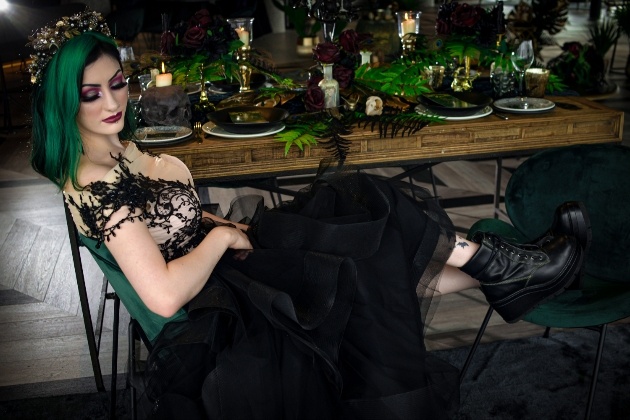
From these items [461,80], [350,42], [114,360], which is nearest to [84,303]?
[114,360]

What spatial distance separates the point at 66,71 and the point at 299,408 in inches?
35.1

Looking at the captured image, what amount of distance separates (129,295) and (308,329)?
46cm

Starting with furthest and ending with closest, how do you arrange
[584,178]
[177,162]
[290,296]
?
[584,178] < [177,162] < [290,296]

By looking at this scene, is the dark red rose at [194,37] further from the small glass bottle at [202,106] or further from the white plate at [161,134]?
the white plate at [161,134]

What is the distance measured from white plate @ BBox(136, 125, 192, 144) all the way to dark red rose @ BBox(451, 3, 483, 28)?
1.25 meters

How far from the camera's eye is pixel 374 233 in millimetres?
1698

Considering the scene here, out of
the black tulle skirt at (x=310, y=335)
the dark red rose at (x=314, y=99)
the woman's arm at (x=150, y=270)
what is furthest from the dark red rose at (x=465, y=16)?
the woman's arm at (x=150, y=270)

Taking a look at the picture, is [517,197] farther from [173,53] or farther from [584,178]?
[173,53]

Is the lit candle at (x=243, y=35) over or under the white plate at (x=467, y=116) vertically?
over

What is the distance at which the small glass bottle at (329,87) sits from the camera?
2541mm

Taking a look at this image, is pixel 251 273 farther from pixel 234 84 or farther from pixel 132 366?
pixel 234 84

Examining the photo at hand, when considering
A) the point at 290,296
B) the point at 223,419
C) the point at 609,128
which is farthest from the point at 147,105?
the point at 609,128

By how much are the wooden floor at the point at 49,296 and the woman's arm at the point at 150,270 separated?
54 centimetres

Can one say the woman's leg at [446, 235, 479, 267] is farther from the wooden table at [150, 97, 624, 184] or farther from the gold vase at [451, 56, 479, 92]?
the gold vase at [451, 56, 479, 92]
